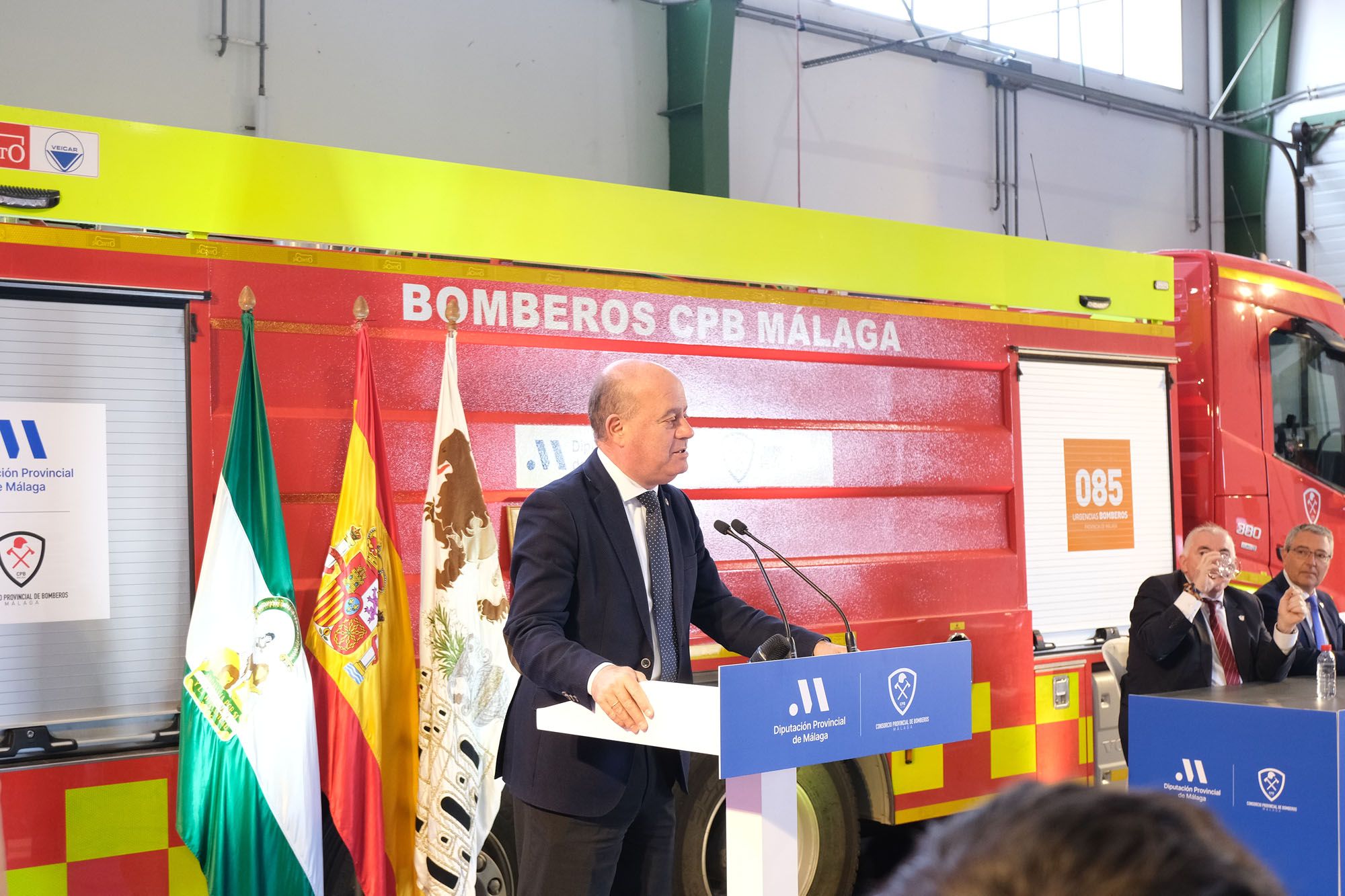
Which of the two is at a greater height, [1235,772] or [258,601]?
[258,601]

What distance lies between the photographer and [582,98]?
892 centimetres

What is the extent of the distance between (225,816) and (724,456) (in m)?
1.96

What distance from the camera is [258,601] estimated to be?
346 centimetres

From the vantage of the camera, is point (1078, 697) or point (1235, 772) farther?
point (1078, 697)

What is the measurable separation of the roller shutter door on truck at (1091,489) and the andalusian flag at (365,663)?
2.79 m

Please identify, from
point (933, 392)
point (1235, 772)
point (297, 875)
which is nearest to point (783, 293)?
point (933, 392)

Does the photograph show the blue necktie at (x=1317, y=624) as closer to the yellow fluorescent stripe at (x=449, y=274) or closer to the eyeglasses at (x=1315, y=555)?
the eyeglasses at (x=1315, y=555)

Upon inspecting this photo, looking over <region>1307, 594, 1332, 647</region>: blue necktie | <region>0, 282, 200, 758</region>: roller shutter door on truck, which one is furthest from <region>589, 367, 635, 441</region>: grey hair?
<region>1307, 594, 1332, 647</region>: blue necktie

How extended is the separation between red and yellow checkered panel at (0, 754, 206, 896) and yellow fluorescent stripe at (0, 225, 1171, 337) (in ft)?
3.90

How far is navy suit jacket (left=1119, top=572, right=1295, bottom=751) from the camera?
4559 mm

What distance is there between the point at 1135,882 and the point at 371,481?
Answer: 3225 millimetres

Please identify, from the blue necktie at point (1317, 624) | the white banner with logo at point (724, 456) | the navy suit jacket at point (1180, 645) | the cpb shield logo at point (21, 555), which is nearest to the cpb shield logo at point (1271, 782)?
the navy suit jacket at point (1180, 645)

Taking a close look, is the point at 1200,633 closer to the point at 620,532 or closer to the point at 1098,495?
the point at 1098,495

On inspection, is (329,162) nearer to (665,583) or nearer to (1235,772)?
(665,583)
